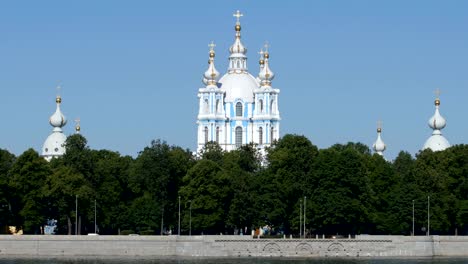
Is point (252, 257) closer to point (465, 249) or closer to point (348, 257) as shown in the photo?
point (348, 257)

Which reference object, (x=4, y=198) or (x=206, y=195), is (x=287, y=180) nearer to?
(x=206, y=195)

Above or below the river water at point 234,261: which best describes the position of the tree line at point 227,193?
above

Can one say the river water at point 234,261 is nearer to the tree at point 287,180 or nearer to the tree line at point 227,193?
the tree line at point 227,193

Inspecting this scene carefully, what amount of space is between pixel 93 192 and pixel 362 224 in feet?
76.9

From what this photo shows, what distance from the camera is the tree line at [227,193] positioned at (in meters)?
146

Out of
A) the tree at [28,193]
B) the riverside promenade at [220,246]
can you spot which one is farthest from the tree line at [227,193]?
the riverside promenade at [220,246]

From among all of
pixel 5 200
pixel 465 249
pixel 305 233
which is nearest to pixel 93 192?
pixel 5 200

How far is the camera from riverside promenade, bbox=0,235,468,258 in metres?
138

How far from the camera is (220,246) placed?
5522 inches

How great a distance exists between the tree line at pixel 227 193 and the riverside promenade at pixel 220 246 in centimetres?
467

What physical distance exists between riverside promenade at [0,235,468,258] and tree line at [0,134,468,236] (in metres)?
4.67

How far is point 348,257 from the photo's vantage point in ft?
463

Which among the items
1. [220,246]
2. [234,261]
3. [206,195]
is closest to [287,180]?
[206,195]

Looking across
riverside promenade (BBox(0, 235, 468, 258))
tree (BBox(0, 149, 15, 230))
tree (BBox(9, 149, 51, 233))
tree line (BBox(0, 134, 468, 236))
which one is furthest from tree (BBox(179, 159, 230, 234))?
tree (BBox(0, 149, 15, 230))
